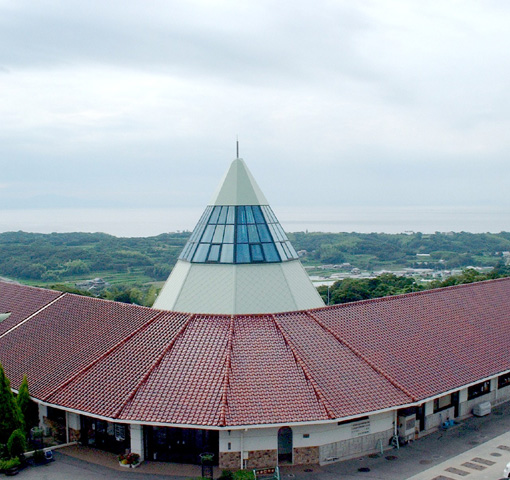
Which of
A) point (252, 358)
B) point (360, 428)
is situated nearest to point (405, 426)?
point (360, 428)

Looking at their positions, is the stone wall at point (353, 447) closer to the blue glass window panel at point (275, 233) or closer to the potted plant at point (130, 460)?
Answer: the potted plant at point (130, 460)

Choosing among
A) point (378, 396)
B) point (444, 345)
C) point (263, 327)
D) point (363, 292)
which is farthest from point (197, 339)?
point (363, 292)

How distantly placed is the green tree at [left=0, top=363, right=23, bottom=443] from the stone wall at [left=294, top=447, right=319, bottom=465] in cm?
Result: 1203

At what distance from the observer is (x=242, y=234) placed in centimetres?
3256

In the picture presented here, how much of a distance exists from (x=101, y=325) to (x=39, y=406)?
5058mm

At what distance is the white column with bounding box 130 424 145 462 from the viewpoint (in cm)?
2502

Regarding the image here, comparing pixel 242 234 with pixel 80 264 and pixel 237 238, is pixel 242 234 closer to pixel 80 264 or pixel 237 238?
pixel 237 238

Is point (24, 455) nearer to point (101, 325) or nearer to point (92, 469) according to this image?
point (92, 469)

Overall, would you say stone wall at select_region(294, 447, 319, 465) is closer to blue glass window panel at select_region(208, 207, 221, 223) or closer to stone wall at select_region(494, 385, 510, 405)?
stone wall at select_region(494, 385, 510, 405)

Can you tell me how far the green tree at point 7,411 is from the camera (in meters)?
24.9

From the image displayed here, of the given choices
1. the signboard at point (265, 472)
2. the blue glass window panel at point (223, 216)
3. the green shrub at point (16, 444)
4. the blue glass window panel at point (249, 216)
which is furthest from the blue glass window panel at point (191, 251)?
the signboard at point (265, 472)

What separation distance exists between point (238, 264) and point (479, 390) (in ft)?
48.7

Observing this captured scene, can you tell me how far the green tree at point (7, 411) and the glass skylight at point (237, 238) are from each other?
463 inches

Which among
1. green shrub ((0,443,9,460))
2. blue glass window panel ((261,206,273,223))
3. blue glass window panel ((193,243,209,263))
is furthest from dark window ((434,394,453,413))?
green shrub ((0,443,9,460))
